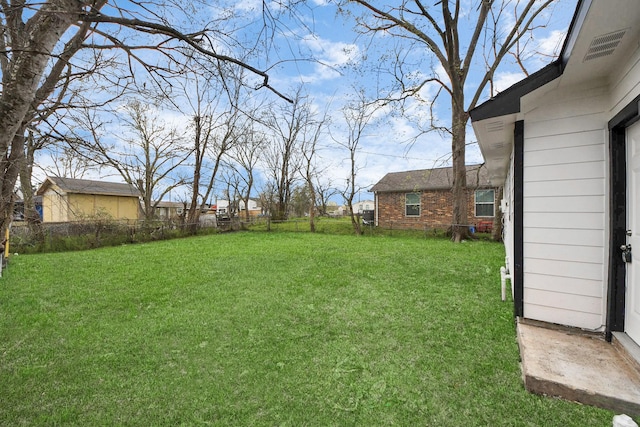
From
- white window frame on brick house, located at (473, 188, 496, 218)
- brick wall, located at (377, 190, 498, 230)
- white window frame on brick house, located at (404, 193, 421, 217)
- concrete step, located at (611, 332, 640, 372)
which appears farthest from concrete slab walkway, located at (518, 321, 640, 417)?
white window frame on brick house, located at (404, 193, 421, 217)

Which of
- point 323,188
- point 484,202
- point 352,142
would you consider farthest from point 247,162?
point 484,202

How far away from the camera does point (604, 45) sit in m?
1.98

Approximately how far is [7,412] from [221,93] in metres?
2.74

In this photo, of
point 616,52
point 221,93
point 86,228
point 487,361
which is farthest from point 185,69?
point 86,228

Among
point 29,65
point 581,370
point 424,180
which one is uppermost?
point 424,180

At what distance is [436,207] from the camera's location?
13.6 m

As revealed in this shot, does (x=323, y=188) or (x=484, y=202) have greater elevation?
(x=323, y=188)

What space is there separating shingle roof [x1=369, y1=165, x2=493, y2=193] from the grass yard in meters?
8.71

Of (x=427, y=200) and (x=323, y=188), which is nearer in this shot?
(x=427, y=200)

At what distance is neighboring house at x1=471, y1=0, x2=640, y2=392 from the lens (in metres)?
2.12

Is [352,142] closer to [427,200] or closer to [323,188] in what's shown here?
[323,188]

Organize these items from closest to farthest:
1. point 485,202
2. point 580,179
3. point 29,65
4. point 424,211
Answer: point 29,65 → point 580,179 → point 485,202 → point 424,211

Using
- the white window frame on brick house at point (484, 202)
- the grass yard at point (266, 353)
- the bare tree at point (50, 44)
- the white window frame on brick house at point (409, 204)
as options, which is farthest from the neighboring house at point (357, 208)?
the bare tree at point (50, 44)

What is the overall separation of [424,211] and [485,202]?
263cm
